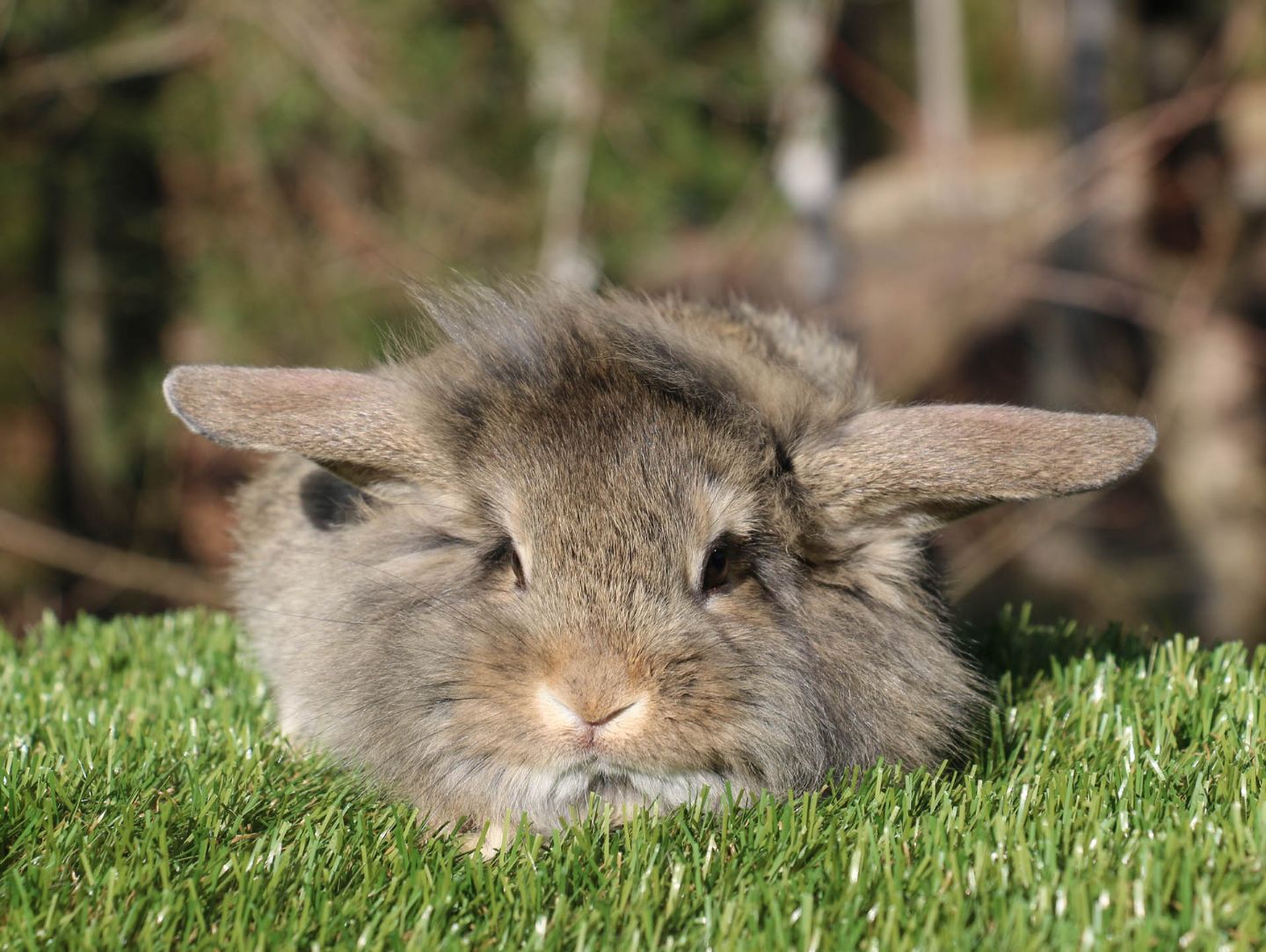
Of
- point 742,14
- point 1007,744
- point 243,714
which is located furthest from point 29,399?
point 1007,744

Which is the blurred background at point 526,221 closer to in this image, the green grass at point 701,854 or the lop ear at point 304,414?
the green grass at point 701,854

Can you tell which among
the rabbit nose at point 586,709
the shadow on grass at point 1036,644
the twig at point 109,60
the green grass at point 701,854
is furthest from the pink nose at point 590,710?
the twig at point 109,60

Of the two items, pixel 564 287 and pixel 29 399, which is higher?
pixel 564 287

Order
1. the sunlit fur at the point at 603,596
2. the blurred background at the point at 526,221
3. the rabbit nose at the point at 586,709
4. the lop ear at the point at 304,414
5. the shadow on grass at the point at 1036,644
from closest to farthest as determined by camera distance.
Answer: the rabbit nose at the point at 586,709 → the sunlit fur at the point at 603,596 → the lop ear at the point at 304,414 → the shadow on grass at the point at 1036,644 → the blurred background at the point at 526,221

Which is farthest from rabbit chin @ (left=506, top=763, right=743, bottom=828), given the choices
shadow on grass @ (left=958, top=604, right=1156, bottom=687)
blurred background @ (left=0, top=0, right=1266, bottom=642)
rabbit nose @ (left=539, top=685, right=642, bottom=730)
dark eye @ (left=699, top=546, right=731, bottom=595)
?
blurred background @ (left=0, top=0, right=1266, bottom=642)

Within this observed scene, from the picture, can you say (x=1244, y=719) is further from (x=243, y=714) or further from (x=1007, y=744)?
(x=243, y=714)

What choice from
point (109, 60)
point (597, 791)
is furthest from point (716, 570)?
point (109, 60)
